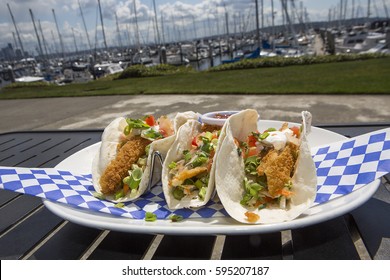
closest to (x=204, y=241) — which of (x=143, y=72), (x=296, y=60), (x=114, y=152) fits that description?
(x=114, y=152)

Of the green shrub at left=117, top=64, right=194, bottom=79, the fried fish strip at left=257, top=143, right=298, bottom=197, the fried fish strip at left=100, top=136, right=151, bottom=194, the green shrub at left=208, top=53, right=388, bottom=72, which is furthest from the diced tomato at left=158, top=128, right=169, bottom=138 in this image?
the green shrub at left=117, top=64, right=194, bottom=79

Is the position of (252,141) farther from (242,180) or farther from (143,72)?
(143,72)

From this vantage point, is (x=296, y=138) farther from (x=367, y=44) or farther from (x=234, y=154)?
(x=367, y=44)

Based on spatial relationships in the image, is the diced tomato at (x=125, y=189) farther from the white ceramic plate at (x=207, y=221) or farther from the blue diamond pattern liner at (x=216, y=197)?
the white ceramic plate at (x=207, y=221)

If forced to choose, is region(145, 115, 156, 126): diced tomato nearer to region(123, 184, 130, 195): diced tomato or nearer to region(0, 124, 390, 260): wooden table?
region(123, 184, 130, 195): diced tomato

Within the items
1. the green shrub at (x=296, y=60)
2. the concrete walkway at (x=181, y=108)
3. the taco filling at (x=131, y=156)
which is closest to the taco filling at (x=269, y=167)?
the taco filling at (x=131, y=156)

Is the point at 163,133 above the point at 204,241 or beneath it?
above
